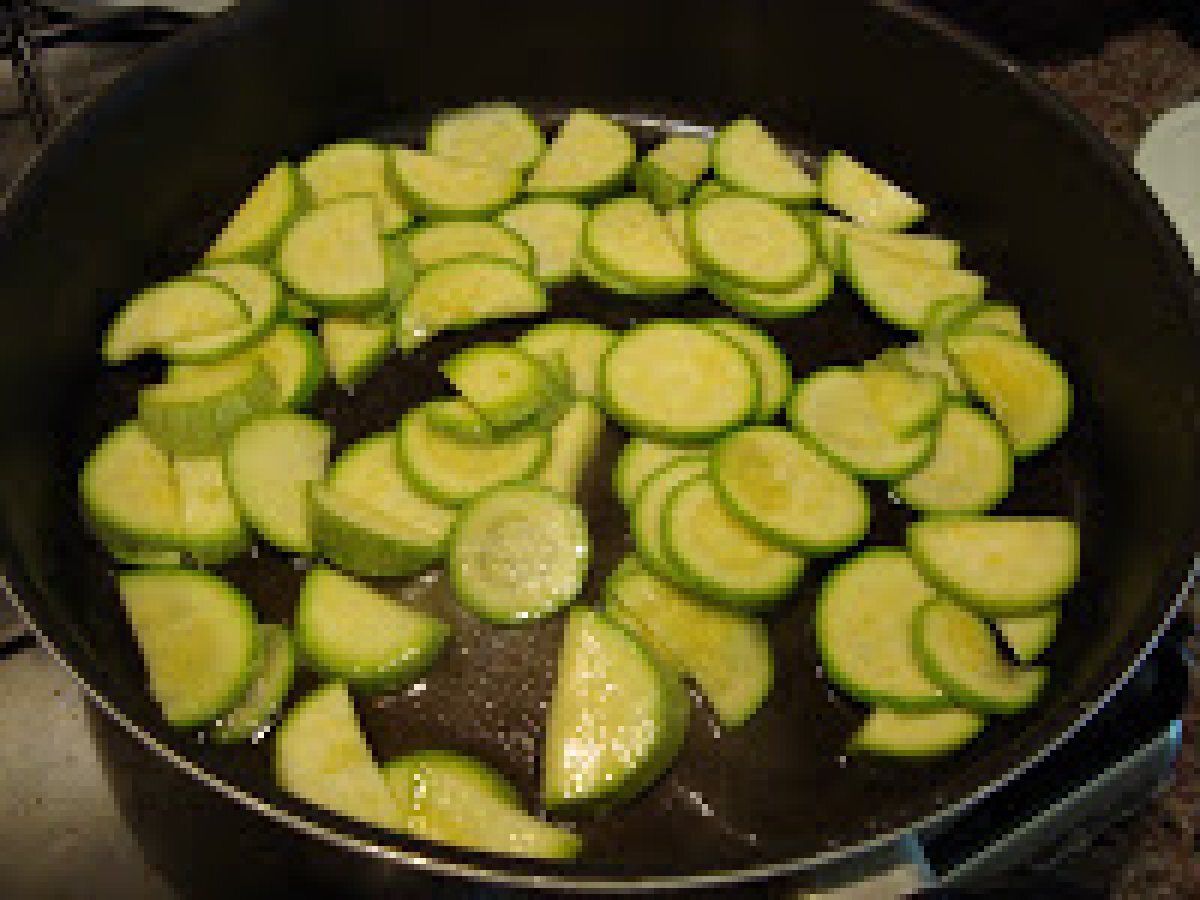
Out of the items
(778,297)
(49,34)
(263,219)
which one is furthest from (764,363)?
(49,34)

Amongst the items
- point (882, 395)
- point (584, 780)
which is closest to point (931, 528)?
point (882, 395)

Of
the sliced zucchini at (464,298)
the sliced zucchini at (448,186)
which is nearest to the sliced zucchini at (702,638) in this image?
the sliced zucchini at (464,298)

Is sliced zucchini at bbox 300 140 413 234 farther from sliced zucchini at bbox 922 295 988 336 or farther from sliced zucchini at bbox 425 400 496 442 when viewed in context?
sliced zucchini at bbox 922 295 988 336

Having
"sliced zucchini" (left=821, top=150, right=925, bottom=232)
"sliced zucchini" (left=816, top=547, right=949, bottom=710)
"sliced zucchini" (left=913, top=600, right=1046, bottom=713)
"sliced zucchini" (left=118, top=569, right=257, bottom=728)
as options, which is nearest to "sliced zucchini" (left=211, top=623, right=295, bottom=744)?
"sliced zucchini" (left=118, top=569, right=257, bottom=728)

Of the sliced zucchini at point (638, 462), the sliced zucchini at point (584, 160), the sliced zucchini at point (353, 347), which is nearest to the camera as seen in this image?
the sliced zucchini at point (638, 462)

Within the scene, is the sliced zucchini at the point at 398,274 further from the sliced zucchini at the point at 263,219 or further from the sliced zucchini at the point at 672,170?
the sliced zucchini at the point at 672,170

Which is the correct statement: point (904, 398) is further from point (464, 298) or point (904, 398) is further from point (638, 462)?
point (464, 298)
